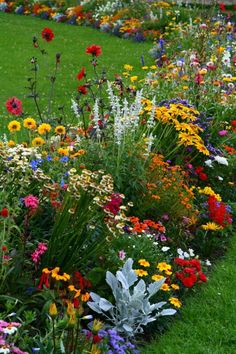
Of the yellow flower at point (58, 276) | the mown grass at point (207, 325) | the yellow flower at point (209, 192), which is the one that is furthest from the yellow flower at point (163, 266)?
the yellow flower at point (209, 192)

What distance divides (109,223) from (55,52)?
10.8 meters

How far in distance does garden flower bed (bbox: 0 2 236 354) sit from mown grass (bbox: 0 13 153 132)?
3076 millimetres

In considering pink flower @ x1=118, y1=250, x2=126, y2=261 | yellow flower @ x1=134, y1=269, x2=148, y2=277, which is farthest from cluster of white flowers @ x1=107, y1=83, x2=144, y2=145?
yellow flower @ x1=134, y1=269, x2=148, y2=277

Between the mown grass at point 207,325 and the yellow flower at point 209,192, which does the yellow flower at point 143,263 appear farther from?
the yellow flower at point 209,192

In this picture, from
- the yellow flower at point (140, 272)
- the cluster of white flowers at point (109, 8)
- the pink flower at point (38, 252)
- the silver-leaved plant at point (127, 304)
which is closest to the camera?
the pink flower at point (38, 252)

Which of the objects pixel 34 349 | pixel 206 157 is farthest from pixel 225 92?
pixel 34 349

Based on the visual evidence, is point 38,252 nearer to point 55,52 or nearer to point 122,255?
point 122,255

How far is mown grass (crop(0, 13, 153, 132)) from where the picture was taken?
36.2 feet

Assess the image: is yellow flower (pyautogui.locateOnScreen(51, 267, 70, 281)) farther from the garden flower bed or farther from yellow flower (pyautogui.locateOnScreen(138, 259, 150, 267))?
yellow flower (pyautogui.locateOnScreen(138, 259, 150, 267))

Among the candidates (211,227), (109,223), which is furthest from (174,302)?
(211,227)

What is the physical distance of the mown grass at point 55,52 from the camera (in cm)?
1102

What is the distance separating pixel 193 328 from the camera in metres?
4.43

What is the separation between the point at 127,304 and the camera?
4.06 m

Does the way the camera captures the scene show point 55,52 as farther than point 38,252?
Yes
